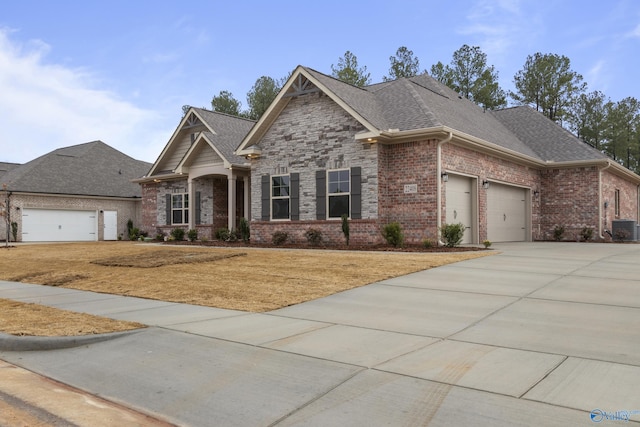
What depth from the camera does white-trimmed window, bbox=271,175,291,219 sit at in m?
Answer: 18.8

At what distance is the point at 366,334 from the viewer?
5980 millimetres

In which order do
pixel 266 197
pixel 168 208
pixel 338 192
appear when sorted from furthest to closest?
pixel 168 208 < pixel 266 197 < pixel 338 192

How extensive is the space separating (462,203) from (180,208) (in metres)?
14.9

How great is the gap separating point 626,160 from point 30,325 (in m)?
48.4

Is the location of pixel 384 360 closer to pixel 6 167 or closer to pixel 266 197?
pixel 266 197

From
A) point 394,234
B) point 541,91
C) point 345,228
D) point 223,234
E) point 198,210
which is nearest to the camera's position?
point 394,234

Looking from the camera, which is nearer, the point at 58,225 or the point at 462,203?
the point at 462,203

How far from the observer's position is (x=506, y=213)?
20.9 metres

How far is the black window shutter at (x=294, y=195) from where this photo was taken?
18344 mm

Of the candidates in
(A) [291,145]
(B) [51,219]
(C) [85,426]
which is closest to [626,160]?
(A) [291,145]

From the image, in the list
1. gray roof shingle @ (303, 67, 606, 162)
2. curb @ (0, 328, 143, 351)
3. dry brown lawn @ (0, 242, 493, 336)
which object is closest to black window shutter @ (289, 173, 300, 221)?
dry brown lawn @ (0, 242, 493, 336)

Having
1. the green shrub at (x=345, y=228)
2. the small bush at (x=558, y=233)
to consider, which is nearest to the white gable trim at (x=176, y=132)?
the green shrub at (x=345, y=228)

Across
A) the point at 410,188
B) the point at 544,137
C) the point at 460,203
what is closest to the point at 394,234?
the point at 410,188

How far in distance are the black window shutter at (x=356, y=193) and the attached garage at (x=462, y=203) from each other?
301cm
